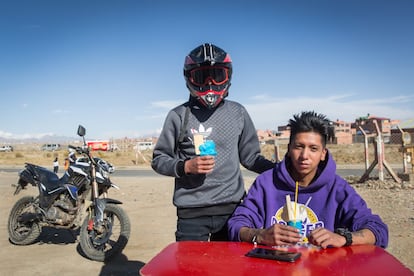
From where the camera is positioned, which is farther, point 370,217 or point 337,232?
point 370,217

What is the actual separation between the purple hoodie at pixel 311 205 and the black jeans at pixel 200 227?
455 millimetres

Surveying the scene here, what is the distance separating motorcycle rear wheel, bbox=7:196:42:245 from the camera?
596 cm

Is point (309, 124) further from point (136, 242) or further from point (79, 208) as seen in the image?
point (136, 242)

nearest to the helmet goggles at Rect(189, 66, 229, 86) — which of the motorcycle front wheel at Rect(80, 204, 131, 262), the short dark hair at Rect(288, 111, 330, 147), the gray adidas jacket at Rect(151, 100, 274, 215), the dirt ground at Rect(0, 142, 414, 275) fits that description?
the gray adidas jacket at Rect(151, 100, 274, 215)

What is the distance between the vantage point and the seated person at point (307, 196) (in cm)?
231

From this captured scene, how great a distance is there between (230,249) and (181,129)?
1.14m

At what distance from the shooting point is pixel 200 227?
2.94 m

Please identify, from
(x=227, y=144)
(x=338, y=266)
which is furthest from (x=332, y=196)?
(x=227, y=144)

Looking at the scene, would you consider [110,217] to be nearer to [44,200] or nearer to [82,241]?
[82,241]

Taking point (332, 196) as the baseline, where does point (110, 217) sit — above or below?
below

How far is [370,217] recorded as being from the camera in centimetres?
228

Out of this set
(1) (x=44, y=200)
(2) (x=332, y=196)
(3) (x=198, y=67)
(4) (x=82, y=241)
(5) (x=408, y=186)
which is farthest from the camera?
(5) (x=408, y=186)

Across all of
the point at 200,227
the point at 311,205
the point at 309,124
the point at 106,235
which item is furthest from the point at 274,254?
the point at 106,235

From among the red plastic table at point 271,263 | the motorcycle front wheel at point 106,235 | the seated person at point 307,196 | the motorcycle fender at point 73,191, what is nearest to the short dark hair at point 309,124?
the seated person at point 307,196
